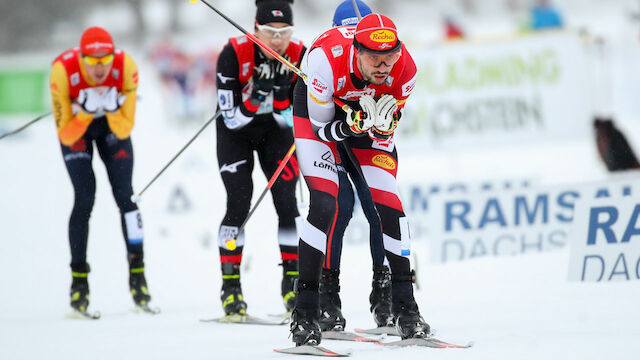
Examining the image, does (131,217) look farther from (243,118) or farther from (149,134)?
(149,134)

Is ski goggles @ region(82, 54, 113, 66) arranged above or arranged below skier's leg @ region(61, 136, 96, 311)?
above

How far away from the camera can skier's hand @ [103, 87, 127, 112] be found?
23.4 feet

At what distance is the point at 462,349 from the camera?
186 inches

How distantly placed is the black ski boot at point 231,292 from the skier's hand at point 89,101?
5.33ft

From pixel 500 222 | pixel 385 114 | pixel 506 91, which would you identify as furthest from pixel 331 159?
pixel 506 91

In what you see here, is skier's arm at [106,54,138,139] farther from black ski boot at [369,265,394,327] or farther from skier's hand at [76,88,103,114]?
black ski boot at [369,265,394,327]

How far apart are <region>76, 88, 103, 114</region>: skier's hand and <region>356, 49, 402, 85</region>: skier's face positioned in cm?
290

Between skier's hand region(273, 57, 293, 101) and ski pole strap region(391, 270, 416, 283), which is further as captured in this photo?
skier's hand region(273, 57, 293, 101)

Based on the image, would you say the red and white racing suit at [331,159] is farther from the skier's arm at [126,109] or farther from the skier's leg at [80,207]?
the skier's leg at [80,207]

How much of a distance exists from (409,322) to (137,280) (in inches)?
117

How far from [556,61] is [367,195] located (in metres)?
9.31

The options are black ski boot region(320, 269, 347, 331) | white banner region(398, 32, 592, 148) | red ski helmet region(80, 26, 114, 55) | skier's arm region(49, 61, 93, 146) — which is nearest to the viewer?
black ski boot region(320, 269, 347, 331)

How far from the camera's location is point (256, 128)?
6.64 m

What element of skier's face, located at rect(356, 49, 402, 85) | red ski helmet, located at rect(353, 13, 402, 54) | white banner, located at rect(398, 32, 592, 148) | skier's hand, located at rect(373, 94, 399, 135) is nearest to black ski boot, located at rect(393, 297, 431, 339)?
skier's hand, located at rect(373, 94, 399, 135)
